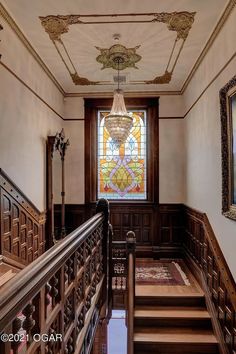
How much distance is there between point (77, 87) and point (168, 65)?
1970 millimetres

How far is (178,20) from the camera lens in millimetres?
3266

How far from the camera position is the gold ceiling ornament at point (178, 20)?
10.4ft

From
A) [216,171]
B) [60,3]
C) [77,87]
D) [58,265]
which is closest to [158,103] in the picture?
[77,87]

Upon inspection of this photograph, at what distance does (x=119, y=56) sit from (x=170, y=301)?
3694mm

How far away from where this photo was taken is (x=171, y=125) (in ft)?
19.6

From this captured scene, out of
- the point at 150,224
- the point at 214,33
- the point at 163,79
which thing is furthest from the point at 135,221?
the point at 214,33

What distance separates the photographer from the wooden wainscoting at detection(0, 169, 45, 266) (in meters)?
3.03

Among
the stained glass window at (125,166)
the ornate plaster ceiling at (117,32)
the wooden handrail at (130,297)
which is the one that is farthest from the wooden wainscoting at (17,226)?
the stained glass window at (125,166)

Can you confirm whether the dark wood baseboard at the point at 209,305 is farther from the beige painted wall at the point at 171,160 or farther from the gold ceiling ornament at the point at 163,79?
the gold ceiling ornament at the point at 163,79

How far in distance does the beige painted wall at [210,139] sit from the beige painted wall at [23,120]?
2.46 m

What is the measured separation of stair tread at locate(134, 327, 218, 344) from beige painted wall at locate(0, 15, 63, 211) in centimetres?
236

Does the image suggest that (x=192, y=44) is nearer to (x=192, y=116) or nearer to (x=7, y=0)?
(x=192, y=116)

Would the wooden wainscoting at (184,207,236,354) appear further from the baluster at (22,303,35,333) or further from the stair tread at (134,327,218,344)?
the baluster at (22,303,35,333)

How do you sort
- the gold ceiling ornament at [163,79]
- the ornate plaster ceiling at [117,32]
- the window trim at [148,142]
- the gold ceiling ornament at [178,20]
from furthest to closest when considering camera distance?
the window trim at [148,142] < the gold ceiling ornament at [163,79] < the gold ceiling ornament at [178,20] < the ornate plaster ceiling at [117,32]
